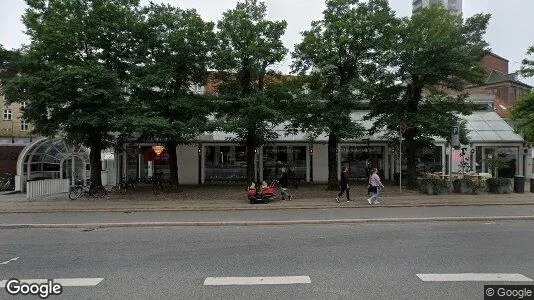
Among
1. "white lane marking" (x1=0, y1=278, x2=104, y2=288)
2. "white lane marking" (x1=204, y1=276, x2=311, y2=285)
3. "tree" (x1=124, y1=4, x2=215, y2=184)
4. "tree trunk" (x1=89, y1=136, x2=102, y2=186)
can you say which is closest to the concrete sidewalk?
"tree trunk" (x1=89, y1=136, x2=102, y2=186)

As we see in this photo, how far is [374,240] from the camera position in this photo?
10.9 m

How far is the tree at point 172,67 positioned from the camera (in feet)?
72.2

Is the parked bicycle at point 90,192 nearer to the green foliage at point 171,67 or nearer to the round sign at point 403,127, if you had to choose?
the green foliage at point 171,67

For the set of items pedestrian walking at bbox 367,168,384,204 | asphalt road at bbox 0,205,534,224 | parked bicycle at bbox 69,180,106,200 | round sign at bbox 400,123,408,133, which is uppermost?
round sign at bbox 400,123,408,133

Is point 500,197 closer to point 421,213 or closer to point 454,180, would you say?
point 454,180

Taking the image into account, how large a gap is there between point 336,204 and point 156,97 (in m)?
11.4

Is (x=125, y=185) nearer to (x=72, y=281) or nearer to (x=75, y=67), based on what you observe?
(x=75, y=67)

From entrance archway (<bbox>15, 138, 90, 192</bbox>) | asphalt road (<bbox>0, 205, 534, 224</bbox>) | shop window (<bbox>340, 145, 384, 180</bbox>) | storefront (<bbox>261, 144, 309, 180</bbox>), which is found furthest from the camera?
shop window (<bbox>340, 145, 384, 180</bbox>)

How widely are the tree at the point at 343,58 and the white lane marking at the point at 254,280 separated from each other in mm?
15473

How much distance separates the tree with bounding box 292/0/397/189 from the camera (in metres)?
22.5

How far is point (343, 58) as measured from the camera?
23.5 metres

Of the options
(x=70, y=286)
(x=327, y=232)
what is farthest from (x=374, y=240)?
(x=70, y=286)

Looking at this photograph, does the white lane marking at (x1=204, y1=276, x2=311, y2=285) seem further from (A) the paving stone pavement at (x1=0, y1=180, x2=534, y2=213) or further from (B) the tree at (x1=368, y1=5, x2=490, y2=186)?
(B) the tree at (x1=368, y1=5, x2=490, y2=186)

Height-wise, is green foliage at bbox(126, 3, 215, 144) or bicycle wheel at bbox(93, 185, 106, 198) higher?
green foliage at bbox(126, 3, 215, 144)
